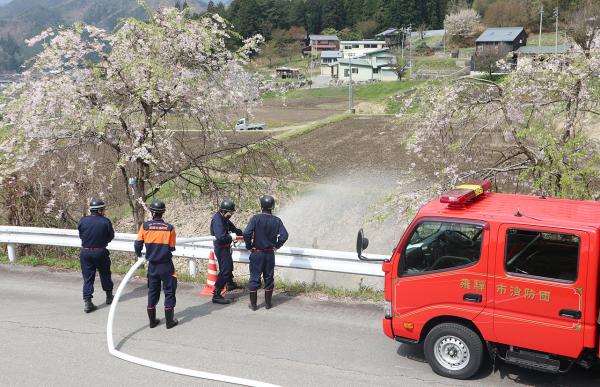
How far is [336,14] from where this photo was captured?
432 feet

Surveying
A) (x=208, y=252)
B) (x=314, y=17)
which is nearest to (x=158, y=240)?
(x=208, y=252)

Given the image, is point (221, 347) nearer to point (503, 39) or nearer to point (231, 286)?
point (231, 286)

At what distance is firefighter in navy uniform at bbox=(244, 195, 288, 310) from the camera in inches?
306

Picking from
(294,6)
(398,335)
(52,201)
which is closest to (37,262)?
(52,201)

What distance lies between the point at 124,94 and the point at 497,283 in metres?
8.21

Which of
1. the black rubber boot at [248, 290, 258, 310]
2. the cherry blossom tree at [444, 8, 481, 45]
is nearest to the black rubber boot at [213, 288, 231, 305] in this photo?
the black rubber boot at [248, 290, 258, 310]

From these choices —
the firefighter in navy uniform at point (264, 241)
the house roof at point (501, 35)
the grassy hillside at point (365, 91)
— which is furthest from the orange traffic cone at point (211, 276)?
the house roof at point (501, 35)

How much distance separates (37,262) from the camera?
411 inches

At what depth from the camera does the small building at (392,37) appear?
4373 inches

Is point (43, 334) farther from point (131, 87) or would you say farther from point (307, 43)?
point (307, 43)

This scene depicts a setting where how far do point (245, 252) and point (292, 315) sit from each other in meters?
1.64

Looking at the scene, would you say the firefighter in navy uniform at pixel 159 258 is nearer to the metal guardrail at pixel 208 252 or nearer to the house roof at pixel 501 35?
the metal guardrail at pixel 208 252

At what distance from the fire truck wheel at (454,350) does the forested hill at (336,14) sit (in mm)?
118572

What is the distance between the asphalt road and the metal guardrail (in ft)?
1.85
